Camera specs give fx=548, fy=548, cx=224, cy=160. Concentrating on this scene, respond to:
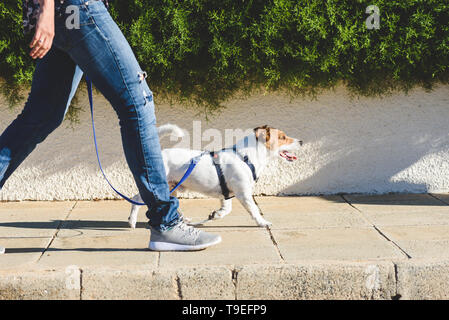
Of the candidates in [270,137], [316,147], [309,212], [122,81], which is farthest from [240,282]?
[316,147]

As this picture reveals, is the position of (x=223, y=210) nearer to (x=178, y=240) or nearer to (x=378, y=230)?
(x=178, y=240)

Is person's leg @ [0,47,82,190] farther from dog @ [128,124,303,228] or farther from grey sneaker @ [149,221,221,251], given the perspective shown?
dog @ [128,124,303,228]

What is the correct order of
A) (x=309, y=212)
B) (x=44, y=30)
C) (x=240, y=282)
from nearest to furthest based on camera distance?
(x=44, y=30), (x=240, y=282), (x=309, y=212)

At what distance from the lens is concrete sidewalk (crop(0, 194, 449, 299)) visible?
10.3ft

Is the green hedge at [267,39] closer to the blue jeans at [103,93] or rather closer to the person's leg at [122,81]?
the blue jeans at [103,93]

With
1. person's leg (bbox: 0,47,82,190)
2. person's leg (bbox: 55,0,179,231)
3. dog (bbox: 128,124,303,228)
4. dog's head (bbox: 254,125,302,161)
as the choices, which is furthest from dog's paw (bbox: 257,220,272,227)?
person's leg (bbox: 0,47,82,190)

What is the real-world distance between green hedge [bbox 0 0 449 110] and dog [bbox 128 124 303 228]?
78 cm

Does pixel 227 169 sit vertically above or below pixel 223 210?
above

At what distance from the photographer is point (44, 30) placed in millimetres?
2857

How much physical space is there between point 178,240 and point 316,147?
2210 millimetres

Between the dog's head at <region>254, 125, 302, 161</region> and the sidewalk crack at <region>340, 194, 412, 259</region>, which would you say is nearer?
the sidewalk crack at <region>340, 194, 412, 259</region>

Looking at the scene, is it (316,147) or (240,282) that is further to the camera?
(316,147)

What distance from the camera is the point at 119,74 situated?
119 inches

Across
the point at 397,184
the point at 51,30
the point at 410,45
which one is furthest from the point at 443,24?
the point at 51,30
